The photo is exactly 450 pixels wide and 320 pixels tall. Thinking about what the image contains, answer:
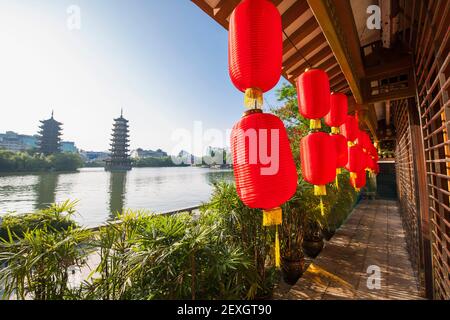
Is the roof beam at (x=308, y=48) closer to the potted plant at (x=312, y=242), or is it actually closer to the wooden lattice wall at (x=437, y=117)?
the wooden lattice wall at (x=437, y=117)

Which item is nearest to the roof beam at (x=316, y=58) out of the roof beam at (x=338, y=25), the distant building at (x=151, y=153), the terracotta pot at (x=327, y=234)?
the roof beam at (x=338, y=25)

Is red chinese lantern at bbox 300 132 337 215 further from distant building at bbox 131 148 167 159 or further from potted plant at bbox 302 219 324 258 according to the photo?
distant building at bbox 131 148 167 159

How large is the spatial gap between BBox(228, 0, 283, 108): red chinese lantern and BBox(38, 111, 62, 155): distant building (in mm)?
51739

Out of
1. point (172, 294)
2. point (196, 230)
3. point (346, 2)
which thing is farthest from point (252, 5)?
point (172, 294)

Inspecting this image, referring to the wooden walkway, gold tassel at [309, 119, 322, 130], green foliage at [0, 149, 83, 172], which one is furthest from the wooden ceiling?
green foliage at [0, 149, 83, 172]

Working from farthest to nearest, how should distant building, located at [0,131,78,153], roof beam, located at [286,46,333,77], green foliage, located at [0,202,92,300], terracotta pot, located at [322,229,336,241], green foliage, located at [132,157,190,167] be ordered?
distant building, located at [0,131,78,153] → green foliage, located at [132,157,190,167] → terracotta pot, located at [322,229,336,241] → roof beam, located at [286,46,333,77] → green foliage, located at [0,202,92,300]

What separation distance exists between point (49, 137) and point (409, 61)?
53958 mm

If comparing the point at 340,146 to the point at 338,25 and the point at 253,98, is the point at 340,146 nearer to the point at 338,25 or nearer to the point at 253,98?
the point at 338,25

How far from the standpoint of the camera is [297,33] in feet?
6.39

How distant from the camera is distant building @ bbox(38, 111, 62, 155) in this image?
39750mm

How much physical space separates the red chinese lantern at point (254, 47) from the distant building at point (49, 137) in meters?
51.7

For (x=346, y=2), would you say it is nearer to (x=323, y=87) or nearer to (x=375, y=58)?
(x=323, y=87)

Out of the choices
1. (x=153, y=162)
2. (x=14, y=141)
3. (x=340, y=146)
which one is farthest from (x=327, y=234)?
(x=14, y=141)

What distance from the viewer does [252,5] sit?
3.50 ft
